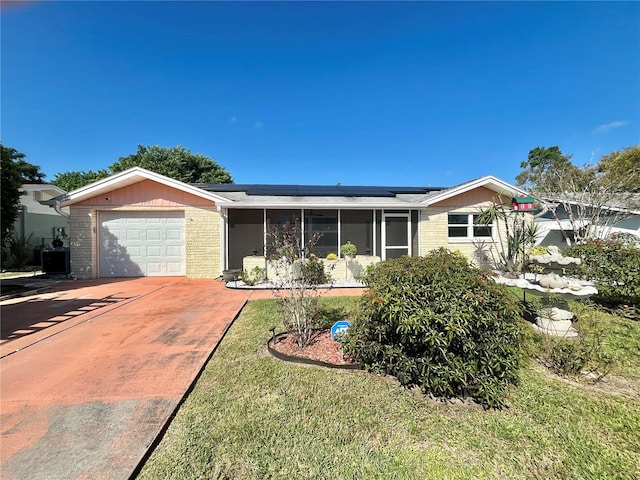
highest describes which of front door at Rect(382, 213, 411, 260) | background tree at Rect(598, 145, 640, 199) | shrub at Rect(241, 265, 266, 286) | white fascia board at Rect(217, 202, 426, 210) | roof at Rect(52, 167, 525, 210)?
background tree at Rect(598, 145, 640, 199)

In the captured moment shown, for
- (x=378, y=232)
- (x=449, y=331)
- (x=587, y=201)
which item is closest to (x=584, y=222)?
(x=587, y=201)

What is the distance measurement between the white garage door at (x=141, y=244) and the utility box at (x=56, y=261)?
187cm

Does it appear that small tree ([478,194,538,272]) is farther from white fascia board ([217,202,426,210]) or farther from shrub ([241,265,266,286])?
shrub ([241,265,266,286])

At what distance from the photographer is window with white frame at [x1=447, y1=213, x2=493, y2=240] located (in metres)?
12.2

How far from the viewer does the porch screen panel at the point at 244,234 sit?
1241 centimetres

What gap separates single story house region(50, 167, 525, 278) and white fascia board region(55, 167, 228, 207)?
3 cm

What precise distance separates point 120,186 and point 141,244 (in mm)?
2471

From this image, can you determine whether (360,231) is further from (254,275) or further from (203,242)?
(203,242)

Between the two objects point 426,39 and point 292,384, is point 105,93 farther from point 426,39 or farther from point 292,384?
point 292,384

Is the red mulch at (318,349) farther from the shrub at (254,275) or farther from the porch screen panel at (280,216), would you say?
the porch screen panel at (280,216)

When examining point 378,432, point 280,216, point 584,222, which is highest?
point 280,216

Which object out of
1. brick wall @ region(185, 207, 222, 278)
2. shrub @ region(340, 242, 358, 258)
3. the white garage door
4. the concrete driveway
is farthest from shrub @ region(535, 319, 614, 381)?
the white garage door

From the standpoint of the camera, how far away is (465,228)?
1226cm

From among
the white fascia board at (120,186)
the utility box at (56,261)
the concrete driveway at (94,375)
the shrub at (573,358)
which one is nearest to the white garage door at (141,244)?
the white fascia board at (120,186)
